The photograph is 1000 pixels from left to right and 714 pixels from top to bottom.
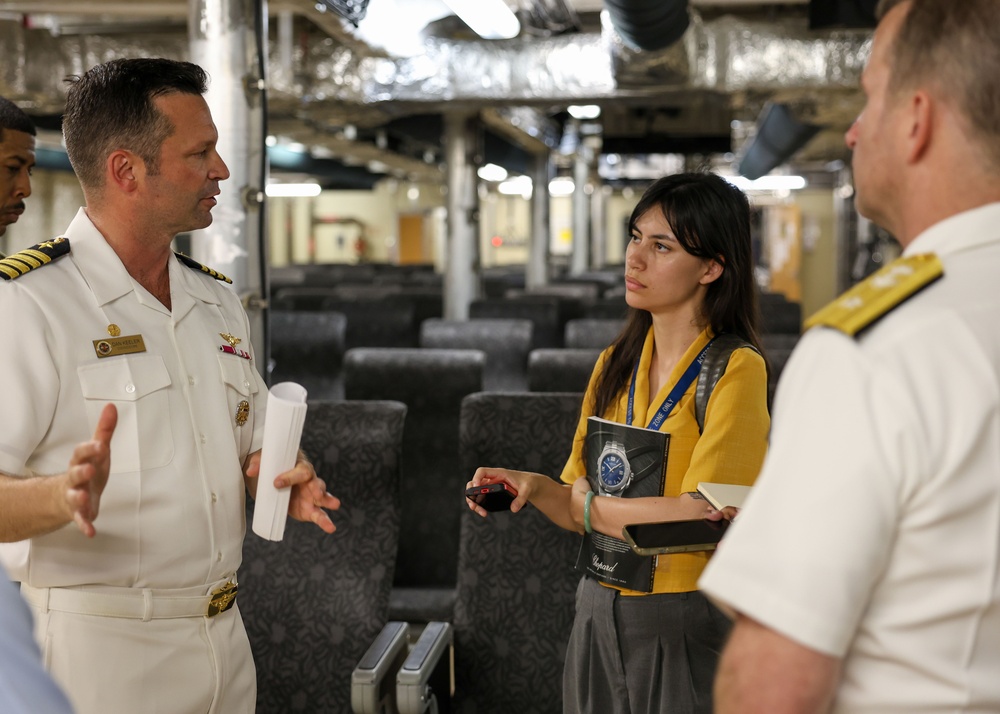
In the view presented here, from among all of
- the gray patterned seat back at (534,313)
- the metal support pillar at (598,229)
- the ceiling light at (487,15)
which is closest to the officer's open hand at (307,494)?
the ceiling light at (487,15)

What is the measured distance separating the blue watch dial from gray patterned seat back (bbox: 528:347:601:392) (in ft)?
5.54

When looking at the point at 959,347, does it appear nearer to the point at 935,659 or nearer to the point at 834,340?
the point at 834,340

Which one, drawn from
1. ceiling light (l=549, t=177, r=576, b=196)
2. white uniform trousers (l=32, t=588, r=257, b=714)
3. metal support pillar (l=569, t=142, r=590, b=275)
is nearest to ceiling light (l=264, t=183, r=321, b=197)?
ceiling light (l=549, t=177, r=576, b=196)

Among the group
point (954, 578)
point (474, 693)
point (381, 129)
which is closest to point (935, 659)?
point (954, 578)

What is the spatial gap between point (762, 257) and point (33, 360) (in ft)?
69.8

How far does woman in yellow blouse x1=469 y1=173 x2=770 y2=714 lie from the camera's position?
155 cm

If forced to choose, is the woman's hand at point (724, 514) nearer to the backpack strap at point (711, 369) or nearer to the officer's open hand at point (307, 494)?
the backpack strap at point (711, 369)

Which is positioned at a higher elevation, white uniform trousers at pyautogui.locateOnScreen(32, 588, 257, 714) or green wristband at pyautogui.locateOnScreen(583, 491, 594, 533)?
green wristband at pyautogui.locateOnScreen(583, 491, 594, 533)

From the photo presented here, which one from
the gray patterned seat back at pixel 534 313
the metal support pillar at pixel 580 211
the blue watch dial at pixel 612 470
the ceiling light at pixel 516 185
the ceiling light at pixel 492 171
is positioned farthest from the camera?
the ceiling light at pixel 516 185

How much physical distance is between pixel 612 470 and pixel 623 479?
3cm

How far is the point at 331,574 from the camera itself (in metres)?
2.22

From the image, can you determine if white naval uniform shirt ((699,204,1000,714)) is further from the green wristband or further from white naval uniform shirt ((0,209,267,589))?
white naval uniform shirt ((0,209,267,589))

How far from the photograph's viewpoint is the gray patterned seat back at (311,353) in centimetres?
515

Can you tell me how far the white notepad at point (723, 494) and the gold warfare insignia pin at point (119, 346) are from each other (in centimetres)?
84
